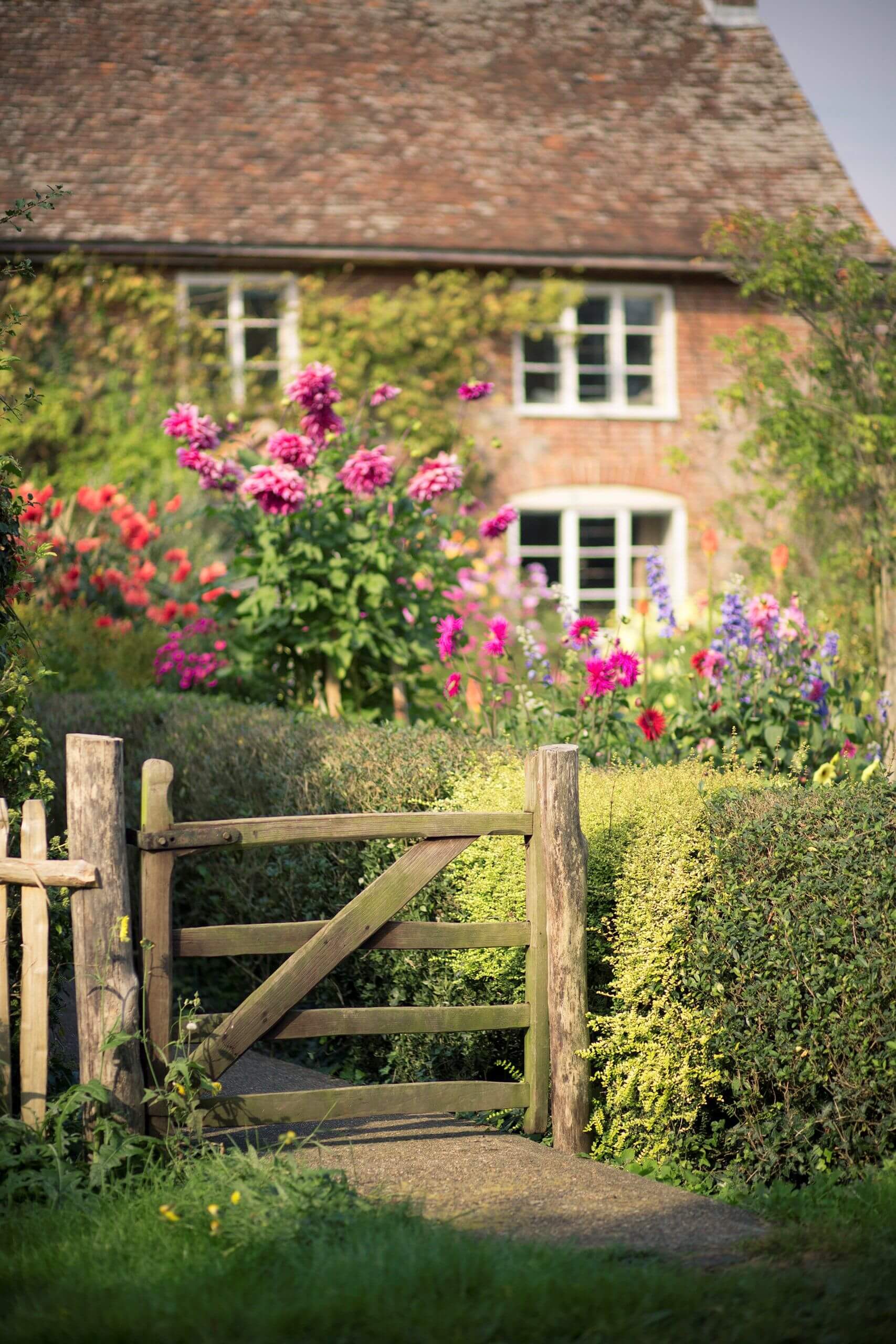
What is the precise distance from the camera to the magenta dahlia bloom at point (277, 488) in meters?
7.19

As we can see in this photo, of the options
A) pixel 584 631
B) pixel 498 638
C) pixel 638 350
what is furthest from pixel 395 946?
pixel 638 350

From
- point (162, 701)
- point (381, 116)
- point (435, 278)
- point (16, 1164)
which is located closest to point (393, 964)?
point (16, 1164)

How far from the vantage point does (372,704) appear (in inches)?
320

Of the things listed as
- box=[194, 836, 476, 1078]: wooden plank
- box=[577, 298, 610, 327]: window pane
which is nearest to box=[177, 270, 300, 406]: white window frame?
box=[577, 298, 610, 327]: window pane

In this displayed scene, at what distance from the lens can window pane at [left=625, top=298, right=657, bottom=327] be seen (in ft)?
53.7

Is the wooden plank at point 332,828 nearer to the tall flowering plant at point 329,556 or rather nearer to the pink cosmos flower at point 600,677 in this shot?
the pink cosmos flower at point 600,677

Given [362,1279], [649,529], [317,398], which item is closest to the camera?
[362,1279]

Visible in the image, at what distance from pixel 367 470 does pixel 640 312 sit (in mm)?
9802

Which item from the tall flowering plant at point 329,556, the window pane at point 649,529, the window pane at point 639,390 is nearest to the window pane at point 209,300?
the window pane at point 639,390

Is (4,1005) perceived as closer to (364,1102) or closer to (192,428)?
(364,1102)

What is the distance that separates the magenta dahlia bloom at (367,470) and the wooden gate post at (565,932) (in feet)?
10.9

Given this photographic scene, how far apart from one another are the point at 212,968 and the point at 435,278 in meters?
10.3

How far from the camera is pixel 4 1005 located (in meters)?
4.03

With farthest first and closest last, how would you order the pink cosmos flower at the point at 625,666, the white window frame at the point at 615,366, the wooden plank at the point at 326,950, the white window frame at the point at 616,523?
the white window frame at the point at 615,366, the white window frame at the point at 616,523, the pink cosmos flower at the point at 625,666, the wooden plank at the point at 326,950
